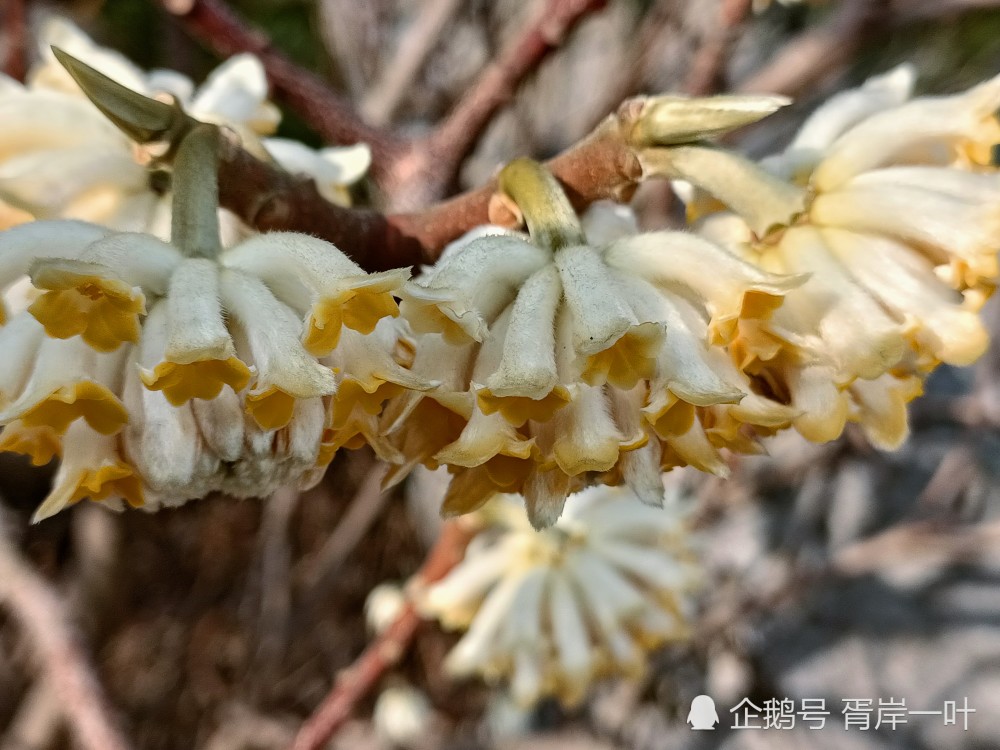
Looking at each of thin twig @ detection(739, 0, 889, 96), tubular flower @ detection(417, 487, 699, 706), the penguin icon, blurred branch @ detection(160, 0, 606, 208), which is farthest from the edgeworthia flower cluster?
the penguin icon

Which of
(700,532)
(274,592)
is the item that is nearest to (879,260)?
(700,532)

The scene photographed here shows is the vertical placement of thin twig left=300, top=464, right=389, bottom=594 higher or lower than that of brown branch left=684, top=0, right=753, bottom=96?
lower

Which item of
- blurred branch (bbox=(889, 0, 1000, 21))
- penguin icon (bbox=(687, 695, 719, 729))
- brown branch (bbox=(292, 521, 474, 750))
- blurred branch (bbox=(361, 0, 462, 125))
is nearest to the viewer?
brown branch (bbox=(292, 521, 474, 750))

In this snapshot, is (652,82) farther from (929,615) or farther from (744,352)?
(744,352)

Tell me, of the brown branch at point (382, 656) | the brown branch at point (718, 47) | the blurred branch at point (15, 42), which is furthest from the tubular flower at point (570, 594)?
the blurred branch at point (15, 42)

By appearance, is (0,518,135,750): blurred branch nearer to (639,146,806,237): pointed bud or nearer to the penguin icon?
(639,146,806,237): pointed bud

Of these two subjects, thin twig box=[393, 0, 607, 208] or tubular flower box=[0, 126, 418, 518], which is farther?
thin twig box=[393, 0, 607, 208]
